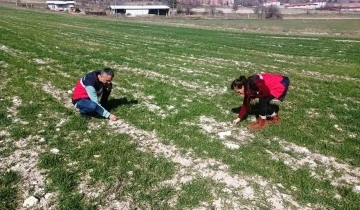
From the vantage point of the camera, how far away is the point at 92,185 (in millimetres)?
6289

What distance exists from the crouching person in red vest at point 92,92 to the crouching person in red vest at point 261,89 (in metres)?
3.46

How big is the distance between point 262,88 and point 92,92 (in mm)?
4624

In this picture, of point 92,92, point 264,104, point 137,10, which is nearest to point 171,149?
point 92,92

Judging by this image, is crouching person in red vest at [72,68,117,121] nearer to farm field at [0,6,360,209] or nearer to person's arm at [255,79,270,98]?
farm field at [0,6,360,209]

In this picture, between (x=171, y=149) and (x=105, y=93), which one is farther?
(x=105, y=93)

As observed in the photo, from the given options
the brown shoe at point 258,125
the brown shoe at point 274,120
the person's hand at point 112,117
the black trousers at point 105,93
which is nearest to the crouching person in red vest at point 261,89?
the brown shoe at point 258,125

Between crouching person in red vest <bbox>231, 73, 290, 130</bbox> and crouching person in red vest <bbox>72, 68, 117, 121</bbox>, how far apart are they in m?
3.46

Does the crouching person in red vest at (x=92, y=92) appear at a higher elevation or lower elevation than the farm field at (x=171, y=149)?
higher

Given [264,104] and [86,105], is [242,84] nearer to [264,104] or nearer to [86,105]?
[264,104]

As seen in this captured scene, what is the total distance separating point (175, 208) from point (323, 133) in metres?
5.43

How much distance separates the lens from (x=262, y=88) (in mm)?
8828

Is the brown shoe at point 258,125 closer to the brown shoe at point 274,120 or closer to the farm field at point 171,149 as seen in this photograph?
the farm field at point 171,149

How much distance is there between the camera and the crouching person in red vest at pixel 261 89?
8664 millimetres

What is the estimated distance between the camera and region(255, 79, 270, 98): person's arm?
8.82m
